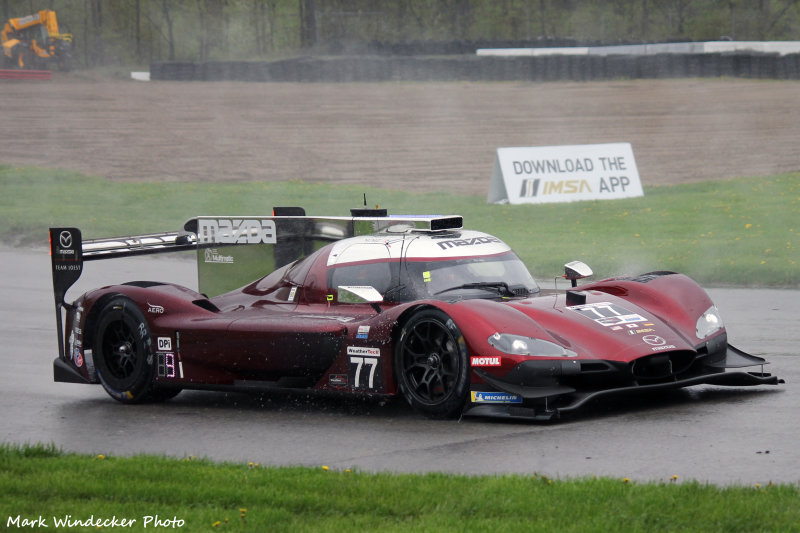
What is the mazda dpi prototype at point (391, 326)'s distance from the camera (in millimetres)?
7875

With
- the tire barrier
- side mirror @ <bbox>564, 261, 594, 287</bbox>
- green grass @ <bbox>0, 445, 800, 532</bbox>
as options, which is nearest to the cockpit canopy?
side mirror @ <bbox>564, 261, 594, 287</bbox>

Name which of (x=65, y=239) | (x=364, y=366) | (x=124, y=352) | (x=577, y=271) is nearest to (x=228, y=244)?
(x=65, y=239)

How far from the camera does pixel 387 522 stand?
18.4 ft

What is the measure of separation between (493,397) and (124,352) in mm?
3281

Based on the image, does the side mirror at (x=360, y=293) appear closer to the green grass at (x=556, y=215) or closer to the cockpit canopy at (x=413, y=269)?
the cockpit canopy at (x=413, y=269)

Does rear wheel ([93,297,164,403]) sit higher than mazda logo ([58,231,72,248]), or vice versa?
mazda logo ([58,231,72,248])

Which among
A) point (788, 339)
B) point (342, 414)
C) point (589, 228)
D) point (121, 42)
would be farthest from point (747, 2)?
point (342, 414)

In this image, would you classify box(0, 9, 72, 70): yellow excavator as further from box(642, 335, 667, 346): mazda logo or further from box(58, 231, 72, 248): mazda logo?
box(642, 335, 667, 346): mazda logo

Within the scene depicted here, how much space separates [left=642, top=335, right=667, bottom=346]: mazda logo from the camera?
8.07 meters

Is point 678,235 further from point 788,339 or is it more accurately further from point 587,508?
point 587,508

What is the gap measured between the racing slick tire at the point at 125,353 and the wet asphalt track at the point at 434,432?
0.14 meters

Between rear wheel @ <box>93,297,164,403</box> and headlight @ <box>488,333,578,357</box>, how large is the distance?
299 cm

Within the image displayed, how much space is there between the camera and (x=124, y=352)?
9594 mm

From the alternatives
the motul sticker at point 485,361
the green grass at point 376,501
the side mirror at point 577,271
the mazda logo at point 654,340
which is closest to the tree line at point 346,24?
the side mirror at point 577,271
